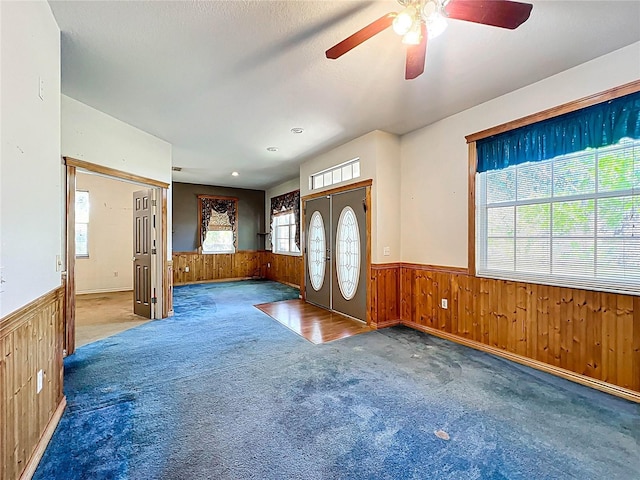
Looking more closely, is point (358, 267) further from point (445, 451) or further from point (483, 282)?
point (445, 451)

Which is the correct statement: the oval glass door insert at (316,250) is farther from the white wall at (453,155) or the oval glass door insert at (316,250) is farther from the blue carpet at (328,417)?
the blue carpet at (328,417)

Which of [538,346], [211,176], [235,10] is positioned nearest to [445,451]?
[538,346]

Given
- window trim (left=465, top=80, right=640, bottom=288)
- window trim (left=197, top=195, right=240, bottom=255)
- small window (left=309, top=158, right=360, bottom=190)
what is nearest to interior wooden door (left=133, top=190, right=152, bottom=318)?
small window (left=309, top=158, right=360, bottom=190)

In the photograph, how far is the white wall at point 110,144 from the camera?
3255 mm

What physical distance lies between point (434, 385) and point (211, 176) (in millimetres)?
6589

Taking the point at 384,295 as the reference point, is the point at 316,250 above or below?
above

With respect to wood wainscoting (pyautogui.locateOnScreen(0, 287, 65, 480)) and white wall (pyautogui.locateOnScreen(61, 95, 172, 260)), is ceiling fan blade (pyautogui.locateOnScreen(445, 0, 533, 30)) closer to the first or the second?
wood wainscoting (pyautogui.locateOnScreen(0, 287, 65, 480))

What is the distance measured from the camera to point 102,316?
16.0 feet

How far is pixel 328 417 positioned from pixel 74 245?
329 cm

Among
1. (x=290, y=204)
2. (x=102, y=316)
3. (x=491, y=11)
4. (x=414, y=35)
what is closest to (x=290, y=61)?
(x=414, y=35)

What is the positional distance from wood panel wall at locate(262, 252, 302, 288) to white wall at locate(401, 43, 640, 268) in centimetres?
364

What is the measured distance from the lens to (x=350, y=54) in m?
2.43

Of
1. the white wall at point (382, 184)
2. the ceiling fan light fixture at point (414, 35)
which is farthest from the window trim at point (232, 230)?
the ceiling fan light fixture at point (414, 35)

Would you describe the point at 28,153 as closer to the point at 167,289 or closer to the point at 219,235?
the point at 167,289
